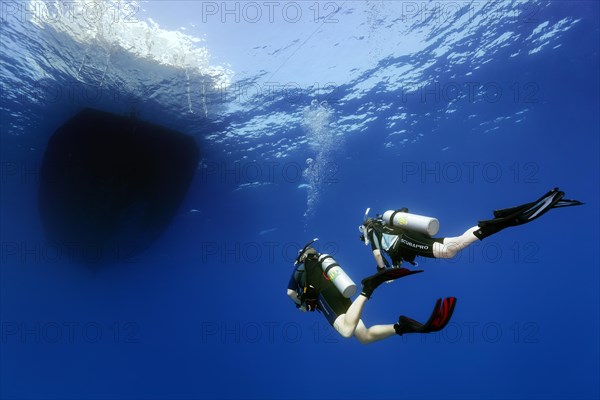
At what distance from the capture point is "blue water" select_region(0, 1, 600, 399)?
14.1m

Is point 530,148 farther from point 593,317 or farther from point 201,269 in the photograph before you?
point 593,317

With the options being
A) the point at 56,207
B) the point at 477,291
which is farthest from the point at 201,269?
the point at 477,291

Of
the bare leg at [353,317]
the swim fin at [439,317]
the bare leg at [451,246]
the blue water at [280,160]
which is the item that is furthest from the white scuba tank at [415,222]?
the blue water at [280,160]

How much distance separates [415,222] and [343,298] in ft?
5.93

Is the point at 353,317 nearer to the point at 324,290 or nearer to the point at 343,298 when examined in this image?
the point at 343,298

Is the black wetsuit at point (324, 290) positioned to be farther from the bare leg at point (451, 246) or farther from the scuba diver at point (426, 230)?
the bare leg at point (451, 246)

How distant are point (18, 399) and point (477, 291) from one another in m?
74.7

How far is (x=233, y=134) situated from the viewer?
1992 centimetres

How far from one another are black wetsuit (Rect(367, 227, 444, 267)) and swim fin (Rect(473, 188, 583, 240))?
73cm

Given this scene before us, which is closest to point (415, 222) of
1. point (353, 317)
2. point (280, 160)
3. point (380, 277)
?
point (380, 277)

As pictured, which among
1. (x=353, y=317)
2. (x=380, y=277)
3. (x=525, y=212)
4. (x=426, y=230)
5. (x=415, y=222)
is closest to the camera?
(x=525, y=212)

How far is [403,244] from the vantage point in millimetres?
5520

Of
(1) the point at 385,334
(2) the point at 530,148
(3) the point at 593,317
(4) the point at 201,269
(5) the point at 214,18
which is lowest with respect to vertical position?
(3) the point at 593,317

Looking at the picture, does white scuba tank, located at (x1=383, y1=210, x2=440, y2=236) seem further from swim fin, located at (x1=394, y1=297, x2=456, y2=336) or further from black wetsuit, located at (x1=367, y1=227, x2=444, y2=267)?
swim fin, located at (x1=394, y1=297, x2=456, y2=336)
